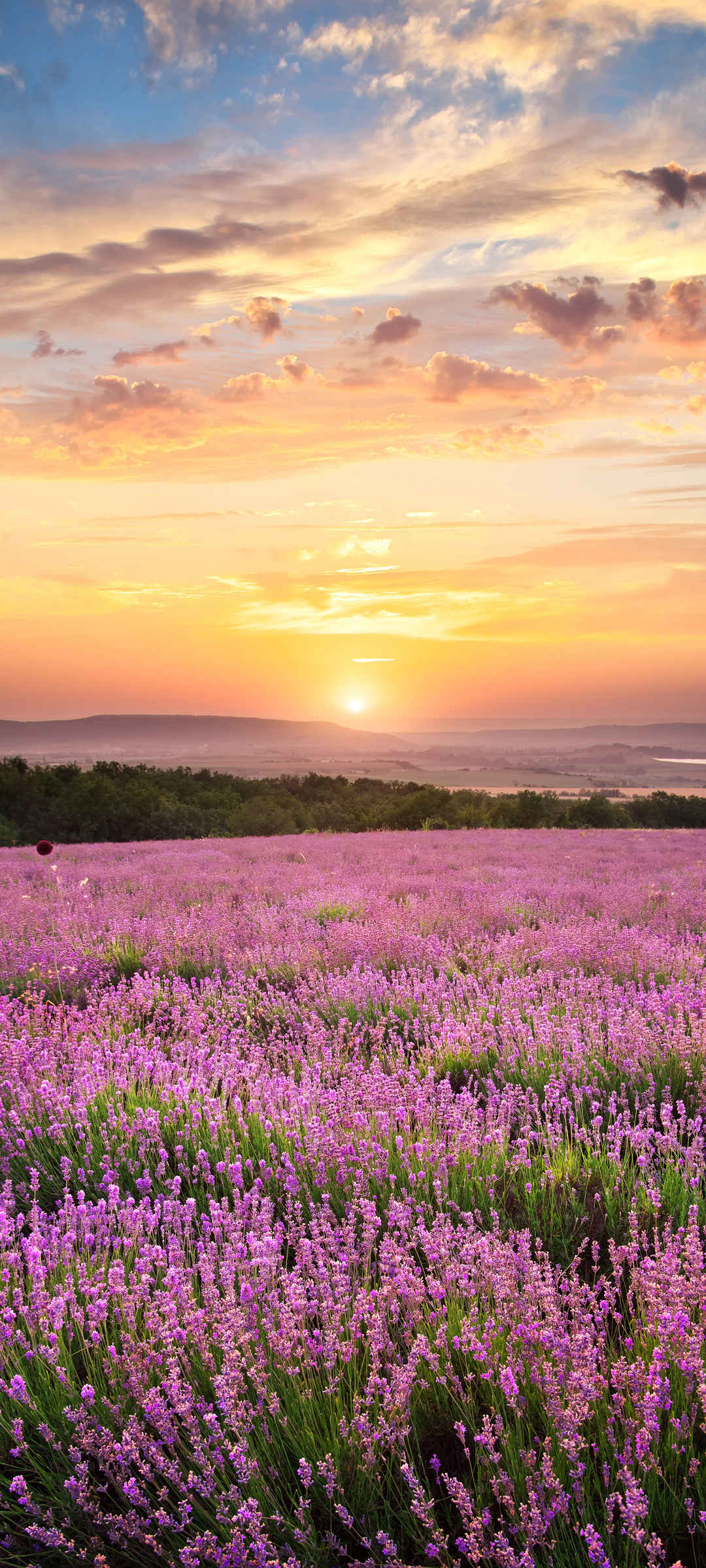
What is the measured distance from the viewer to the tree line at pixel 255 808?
3684 cm

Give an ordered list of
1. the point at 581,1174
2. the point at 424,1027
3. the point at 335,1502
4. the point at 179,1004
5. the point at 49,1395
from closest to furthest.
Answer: the point at 335,1502, the point at 49,1395, the point at 581,1174, the point at 424,1027, the point at 179,1004

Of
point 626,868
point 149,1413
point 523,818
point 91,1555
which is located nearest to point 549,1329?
point 149,1413

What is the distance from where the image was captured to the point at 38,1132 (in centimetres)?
386

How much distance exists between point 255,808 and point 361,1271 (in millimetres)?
43675

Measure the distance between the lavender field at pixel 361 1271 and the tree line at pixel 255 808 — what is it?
26.0 metres

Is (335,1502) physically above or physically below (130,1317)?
below

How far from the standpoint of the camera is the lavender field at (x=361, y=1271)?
6.39ft

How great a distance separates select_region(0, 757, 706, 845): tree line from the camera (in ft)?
121

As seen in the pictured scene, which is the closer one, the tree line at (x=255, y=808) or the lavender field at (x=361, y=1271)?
the lavender field at (x=361, y=1271)

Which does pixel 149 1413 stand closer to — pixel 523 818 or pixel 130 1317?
pixel 130 1317

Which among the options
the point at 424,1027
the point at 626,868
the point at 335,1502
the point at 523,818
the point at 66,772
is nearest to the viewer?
the point at 335,1502

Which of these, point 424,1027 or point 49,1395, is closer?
point 49,1395

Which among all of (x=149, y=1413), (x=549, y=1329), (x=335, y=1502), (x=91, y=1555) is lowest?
(x=91, y=1555)

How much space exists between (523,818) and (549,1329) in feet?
116
